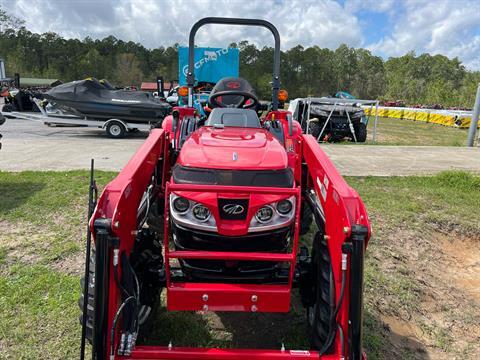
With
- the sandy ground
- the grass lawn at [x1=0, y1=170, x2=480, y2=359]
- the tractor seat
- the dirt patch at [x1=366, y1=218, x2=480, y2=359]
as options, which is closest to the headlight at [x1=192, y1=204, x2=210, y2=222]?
the grass lawn at [x1=0, y1=170, x2=480, y2=359]

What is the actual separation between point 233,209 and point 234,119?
1232mm

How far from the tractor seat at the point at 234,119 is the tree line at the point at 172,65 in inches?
2545

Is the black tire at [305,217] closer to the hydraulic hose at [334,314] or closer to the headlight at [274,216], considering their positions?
the headlight at [274,216]

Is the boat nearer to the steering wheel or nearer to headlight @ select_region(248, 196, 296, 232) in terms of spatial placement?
the steering wheel

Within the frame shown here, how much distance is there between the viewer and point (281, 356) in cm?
198

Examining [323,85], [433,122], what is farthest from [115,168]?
[323,85]

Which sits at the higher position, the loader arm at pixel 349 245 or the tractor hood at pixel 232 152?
the tractor hood at pixel 232 152

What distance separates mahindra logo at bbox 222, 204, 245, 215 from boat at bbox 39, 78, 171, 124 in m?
10.0

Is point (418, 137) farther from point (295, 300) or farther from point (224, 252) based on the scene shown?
point (224, 252)

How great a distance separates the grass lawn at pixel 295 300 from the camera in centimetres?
268

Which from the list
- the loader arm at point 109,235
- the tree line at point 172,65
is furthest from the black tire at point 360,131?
the tree line at point 172,65

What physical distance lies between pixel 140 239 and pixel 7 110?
1525cm

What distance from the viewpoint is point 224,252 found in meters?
2.24

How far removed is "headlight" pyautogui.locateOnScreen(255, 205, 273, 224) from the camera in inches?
88.1
